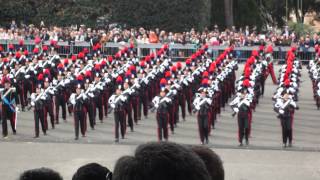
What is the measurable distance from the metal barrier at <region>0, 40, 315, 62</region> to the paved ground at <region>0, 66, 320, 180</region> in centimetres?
914

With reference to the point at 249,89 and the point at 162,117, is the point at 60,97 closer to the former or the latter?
the point at 162,117

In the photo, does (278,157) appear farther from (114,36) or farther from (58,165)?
(114,36)

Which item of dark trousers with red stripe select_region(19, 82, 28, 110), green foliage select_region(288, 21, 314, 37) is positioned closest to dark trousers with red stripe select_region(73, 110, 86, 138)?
dark trousers with red stripe select_region(19, 82, 28, 110)

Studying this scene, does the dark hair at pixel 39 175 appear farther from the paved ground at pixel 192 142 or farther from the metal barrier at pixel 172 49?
the metal barrier at pixel 172 49

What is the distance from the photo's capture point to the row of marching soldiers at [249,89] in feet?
53.5

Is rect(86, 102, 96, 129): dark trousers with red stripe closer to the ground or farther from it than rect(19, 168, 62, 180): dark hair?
closer to the ground

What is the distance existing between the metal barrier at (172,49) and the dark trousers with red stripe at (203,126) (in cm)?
1391

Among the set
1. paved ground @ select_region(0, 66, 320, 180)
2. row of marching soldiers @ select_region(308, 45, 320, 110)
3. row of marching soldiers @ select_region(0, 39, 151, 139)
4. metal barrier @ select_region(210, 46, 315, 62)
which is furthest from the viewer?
metal barrier @ select_region(210, 46, 315, 62)

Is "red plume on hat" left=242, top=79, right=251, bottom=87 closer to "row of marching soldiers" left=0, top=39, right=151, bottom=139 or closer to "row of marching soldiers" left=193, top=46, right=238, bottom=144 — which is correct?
"row of marching soldiers" left=193, top=46, right=238, bottom=144

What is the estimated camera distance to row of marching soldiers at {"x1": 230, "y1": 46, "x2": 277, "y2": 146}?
16297 mm

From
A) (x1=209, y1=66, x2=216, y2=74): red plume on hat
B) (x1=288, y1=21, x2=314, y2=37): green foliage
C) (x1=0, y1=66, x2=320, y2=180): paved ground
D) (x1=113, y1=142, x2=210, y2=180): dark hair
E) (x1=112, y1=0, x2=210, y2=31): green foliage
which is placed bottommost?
(x1=0, y1=66, x2=320, y2=180): paved ground

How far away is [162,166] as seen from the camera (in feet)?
8.10

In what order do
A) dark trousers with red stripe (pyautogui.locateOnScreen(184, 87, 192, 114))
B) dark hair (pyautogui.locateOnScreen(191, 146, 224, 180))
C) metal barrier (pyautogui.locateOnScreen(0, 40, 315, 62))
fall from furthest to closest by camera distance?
metal barrier (pyautogui.locateOnScreen(0, 40, 315, 62)) < dark trousers with red stripe (pyautogui.locateOnScreen(184, 87, 192, 114)) < dark hair (pyautogui.locateOnScreen(191, 146, 224, 180))

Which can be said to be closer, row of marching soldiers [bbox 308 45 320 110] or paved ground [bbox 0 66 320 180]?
paved ground [bbox 0 66 320 180]
